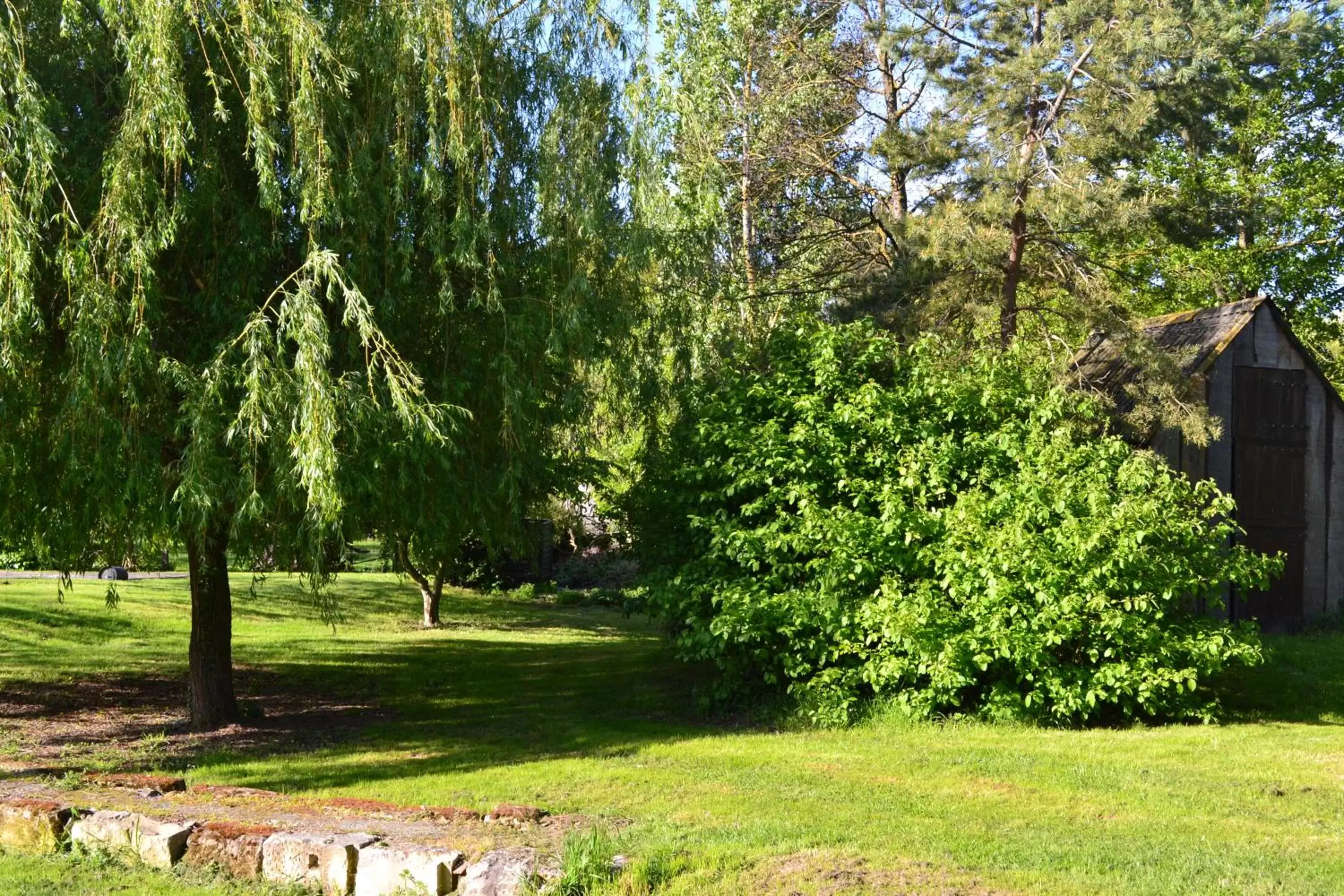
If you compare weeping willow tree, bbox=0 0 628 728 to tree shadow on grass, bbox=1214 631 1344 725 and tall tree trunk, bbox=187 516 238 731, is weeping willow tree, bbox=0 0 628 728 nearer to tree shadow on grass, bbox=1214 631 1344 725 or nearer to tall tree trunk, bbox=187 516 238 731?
tall tree trunk, bbox=187 516 238 731

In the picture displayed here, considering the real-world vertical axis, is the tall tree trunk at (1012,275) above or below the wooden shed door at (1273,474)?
above

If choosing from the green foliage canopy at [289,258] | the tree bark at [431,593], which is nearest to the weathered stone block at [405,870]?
the green foliage canopy at [289,258]

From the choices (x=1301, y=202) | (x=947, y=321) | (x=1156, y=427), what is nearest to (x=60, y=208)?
(x=947, y=321)

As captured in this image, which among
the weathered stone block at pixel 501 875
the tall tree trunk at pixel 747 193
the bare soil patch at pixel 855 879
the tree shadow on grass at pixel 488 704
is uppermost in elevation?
the tall tree trunk at pixel 747 193

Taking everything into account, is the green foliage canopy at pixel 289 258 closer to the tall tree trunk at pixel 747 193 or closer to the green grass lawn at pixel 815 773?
the green grass lawn at pixel 815 773

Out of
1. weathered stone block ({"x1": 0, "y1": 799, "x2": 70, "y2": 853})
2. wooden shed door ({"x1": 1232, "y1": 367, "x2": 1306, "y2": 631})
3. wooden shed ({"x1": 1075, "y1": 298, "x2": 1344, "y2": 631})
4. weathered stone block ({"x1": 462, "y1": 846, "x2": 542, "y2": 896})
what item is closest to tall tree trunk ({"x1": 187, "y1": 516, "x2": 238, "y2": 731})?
weathered stone block ({"x1": 0, "y1": 799, "x2": 70, "y2": 853})

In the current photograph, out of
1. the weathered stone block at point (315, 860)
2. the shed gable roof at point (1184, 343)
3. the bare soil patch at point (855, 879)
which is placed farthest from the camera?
the shed gable roof at point (1184, 343)

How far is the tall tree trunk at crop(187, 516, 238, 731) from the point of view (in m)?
12.3

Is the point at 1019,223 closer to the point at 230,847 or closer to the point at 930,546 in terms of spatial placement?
the point at 930,546

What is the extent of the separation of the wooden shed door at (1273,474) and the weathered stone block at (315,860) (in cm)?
1470

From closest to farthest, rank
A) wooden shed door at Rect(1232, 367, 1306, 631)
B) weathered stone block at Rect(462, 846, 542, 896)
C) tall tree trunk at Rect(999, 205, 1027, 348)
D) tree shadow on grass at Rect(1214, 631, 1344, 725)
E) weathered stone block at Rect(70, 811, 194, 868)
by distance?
weathered stone block at Rect(462, 846, 542, 896)
weathered stone block at Rect(70, 811, 194, 868)
tree shadow on grass at Rect(1214, 631, 1344, 725)
tall tree trunk at Rect(999, 205, 1027, 348)
wooden shed door at Rect(1232, 367, 1306, 631)

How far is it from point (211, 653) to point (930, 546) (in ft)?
25.2

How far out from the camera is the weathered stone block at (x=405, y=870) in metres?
6.14

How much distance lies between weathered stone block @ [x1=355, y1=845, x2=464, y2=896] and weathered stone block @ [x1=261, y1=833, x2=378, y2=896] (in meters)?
0.06
